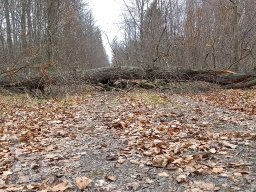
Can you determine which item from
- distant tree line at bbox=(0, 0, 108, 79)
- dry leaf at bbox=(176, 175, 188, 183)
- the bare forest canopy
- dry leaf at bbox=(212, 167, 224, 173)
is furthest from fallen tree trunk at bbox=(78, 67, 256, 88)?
dry leaf at bbox=(176, 175, 188, 183)

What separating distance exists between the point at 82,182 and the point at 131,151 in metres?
1.31

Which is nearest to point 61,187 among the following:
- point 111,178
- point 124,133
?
point 111,178

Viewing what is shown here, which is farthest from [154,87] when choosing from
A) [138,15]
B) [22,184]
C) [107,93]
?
[138,15]

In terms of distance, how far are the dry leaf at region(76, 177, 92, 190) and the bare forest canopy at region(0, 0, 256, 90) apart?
959 cm

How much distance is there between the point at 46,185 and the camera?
3.82 metres

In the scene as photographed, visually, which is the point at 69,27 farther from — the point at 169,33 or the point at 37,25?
the point at 169,33

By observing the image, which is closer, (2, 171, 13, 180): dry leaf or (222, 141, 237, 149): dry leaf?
(2, 171, 13, 180): dry leaf

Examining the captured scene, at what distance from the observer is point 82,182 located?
3.72 m

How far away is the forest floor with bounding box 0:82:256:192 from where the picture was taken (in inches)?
146

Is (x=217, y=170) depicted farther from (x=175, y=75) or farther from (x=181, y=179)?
(x=175, y=75)

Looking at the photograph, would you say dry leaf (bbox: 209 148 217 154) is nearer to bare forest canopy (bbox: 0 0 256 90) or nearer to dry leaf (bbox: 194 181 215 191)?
dry leaf (bbox: 194 181 215 191)

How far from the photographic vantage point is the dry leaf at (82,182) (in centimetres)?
364

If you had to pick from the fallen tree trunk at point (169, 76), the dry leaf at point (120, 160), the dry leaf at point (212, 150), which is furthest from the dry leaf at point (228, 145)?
the fallen tree trunk at point (169, 76)

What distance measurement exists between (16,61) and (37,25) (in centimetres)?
892
